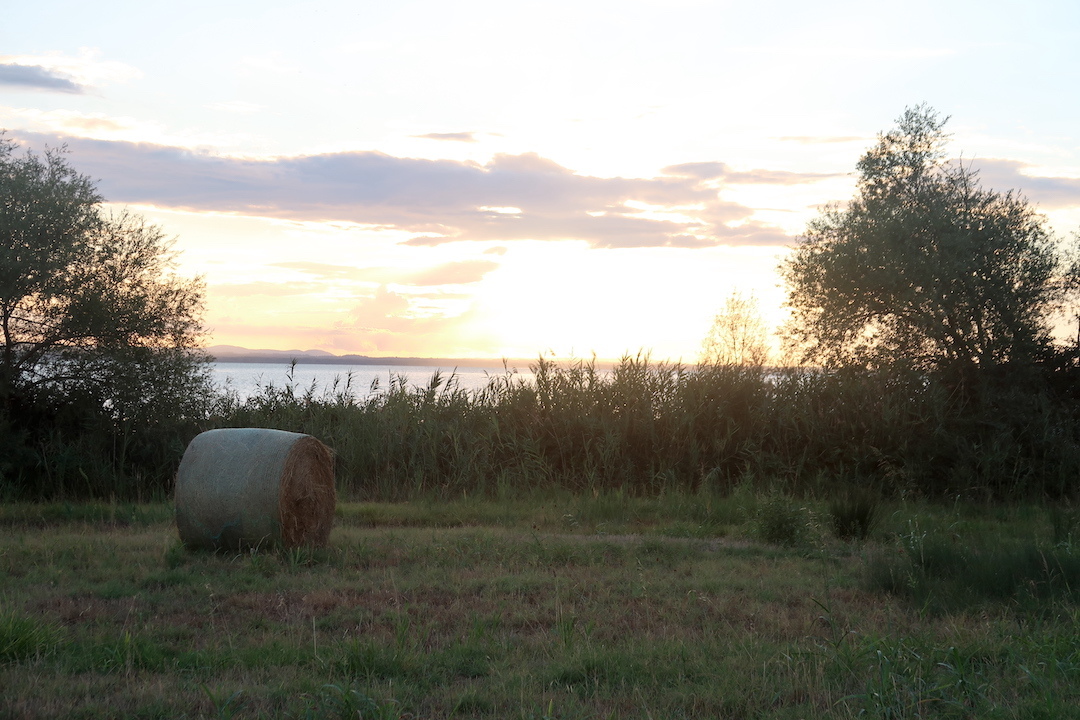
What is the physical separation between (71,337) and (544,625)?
11.7m

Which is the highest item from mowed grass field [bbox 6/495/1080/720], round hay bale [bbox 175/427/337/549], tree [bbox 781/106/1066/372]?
tree [bbox 781/106/1066/372]

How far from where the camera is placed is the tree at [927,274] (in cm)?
1474

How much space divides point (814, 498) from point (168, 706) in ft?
32.8

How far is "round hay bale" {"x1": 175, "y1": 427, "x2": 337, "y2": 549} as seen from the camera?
28.1 ft

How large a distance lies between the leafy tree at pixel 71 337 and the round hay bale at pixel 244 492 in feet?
19.3

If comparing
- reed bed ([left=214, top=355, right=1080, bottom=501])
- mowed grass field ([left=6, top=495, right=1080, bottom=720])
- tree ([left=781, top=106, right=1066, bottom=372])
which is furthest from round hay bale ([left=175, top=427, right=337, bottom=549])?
tree ([left=781, top=106, right=1066, bottom=372])

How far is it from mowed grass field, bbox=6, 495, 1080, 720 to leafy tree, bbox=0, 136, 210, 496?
16.2ft

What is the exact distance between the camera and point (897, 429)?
13.8m

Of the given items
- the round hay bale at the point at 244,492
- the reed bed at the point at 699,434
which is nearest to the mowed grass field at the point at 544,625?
the round hay bale at the point at 244,492

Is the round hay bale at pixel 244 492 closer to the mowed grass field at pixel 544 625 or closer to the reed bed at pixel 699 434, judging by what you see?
the mowed grass field at pixel 544 625

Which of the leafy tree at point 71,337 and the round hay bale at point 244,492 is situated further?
the leafy tree at point 71,337

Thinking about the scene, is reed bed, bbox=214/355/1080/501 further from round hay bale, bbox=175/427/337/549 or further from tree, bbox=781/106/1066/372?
round hay bale, bbox=175/427/337/549

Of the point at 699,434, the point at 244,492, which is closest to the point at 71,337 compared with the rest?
the point at 244,492

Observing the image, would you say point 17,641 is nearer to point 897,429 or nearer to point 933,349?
point 897,429
